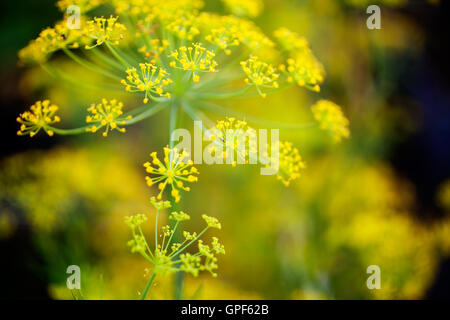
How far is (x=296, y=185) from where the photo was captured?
2852 millimetres

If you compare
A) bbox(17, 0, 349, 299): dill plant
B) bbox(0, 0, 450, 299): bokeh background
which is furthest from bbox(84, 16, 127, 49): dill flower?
bbox(0, 0, 450, 299): bokeh background

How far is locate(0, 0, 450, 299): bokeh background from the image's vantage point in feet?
7.91

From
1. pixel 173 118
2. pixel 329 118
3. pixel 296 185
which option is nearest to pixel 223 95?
pixel 173 118

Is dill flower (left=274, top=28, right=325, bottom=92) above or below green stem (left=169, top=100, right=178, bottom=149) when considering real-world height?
above

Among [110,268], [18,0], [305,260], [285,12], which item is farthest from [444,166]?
[18,0]

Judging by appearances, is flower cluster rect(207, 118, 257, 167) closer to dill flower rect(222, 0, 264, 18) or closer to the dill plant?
the dill plant

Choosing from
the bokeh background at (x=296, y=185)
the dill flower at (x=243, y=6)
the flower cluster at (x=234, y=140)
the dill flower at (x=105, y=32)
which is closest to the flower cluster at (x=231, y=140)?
the flower cluster at (x=234, y=140)

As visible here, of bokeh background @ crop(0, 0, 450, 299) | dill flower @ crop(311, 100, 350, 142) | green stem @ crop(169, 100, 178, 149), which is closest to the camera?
green stem @ crop(169, 100, 178, 149)

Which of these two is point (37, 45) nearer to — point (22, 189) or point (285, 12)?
point (22, 189)

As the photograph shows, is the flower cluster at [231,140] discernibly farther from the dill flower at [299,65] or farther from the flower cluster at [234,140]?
the dill flower at [299,65]

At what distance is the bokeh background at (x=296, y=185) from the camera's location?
241 cm

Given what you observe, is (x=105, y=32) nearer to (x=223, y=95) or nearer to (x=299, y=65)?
(x=223, y=95)

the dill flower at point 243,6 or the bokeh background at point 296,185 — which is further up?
the dill flower at point 243,6
